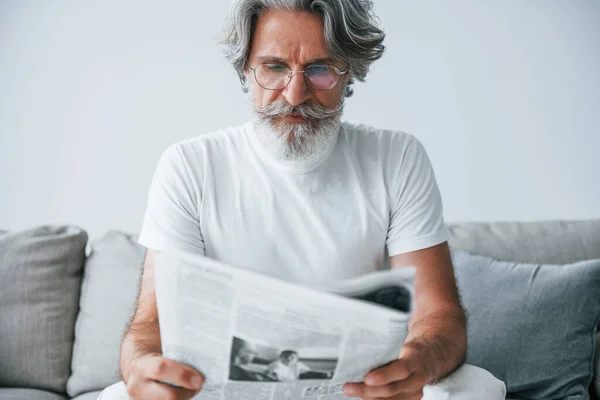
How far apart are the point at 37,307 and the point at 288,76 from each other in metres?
1.06

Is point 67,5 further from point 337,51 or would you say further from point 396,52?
point 337,51

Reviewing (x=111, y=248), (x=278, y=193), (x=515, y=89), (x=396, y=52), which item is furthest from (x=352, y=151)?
(x=515, y=89)

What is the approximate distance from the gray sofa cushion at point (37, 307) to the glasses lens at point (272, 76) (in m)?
0.93

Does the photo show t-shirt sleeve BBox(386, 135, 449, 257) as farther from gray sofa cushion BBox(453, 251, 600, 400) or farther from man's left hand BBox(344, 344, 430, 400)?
gray sofa cushion BBox(453, 251, 600, 400)

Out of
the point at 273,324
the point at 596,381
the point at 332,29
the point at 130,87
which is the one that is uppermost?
the point at 332,29

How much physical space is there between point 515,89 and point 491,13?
28 centimetres

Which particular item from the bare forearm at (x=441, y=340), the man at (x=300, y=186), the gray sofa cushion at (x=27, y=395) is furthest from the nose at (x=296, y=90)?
the gray sofa cushion at (x=27, y=395)

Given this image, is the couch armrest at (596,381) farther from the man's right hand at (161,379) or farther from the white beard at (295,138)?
the man's right hand at (161,379)

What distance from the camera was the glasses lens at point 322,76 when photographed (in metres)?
1.42

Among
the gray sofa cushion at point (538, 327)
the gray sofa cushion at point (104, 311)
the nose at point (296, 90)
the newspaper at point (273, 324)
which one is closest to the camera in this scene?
the newspaper at point (273, 324)

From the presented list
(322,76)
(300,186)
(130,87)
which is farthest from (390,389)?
(130,87)

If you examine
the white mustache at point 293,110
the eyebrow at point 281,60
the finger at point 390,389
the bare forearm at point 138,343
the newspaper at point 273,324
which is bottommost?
the bare forearm at point 138,343

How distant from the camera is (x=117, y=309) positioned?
1.96m

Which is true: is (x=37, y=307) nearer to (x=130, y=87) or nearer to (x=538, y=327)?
(x=130, y=87)
